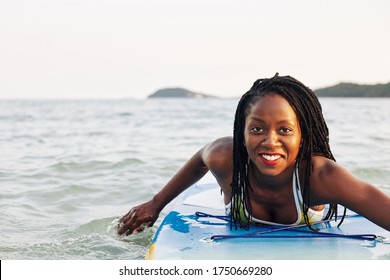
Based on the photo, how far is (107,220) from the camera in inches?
151

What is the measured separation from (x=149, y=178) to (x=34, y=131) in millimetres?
5976

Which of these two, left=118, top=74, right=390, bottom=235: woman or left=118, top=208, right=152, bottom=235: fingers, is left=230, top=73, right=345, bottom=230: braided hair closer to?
left=118, top=74, right=390, bottom=235: woman

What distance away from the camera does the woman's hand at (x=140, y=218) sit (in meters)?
3.11

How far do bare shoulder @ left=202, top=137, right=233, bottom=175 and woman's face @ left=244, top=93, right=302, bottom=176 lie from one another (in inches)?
11.6

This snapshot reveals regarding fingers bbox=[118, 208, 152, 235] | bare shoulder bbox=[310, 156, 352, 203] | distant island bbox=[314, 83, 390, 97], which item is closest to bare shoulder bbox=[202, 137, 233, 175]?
bare shoulder bbox=[310, 156, 352, 203]

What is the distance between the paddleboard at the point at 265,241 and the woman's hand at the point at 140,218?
13 cm

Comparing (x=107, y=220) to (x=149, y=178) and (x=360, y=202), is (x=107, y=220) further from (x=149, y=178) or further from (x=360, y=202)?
(x=360, y=202)

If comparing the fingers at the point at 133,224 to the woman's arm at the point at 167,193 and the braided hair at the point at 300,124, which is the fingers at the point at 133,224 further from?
the braided hair at the point at 300,124

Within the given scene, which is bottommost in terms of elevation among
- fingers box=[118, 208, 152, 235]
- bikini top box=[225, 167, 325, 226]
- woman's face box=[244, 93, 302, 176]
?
fingers box=[118, 208, 152, 235]

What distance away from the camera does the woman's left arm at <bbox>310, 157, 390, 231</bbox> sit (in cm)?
233

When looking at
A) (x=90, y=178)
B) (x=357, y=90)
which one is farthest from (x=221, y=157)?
(x=357, y=90)

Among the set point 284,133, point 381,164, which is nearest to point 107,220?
point 284,133

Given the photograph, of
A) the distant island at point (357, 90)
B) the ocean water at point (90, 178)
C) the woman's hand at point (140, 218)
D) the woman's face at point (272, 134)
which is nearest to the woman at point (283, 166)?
the woman's face at point (272, 134)
